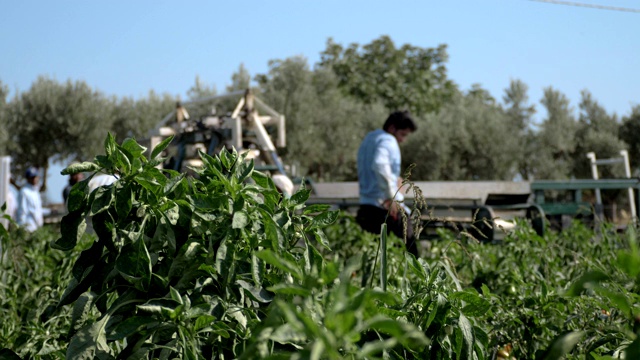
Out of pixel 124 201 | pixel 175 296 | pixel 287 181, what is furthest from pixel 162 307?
pixel 287 181

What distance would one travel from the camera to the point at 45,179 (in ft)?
157

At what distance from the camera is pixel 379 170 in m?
7.36

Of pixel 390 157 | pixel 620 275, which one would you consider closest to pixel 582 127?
pixel 390 157

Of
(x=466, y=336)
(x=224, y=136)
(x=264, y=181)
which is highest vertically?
(x=224, y=136)

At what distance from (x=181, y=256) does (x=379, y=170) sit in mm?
5685

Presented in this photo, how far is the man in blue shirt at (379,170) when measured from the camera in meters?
7.36

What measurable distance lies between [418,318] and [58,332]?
1564mm

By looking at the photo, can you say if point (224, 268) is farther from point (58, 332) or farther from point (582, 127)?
point (582, 127)

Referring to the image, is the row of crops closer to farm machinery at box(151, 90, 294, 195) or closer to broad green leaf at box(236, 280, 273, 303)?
broad green leaf at box(236, 280, 273, 303)

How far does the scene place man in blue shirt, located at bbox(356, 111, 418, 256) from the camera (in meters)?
7.36

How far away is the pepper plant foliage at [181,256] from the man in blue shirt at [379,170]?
533 cm

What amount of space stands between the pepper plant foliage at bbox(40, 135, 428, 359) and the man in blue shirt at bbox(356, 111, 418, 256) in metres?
5.33

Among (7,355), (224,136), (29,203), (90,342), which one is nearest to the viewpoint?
(90,342)

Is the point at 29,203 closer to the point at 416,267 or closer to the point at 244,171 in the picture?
the point at 244,171
